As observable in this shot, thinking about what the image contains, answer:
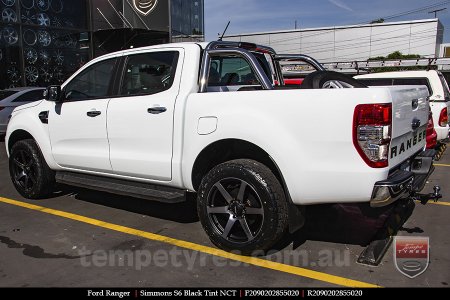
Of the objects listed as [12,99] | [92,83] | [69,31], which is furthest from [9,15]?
[92,83]

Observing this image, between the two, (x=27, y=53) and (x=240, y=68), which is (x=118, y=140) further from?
(x=27, y=53)

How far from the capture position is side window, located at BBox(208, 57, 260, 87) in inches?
189

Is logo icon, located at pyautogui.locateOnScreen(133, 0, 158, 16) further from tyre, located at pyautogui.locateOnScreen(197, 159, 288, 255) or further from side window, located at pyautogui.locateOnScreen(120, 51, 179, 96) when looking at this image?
tyre, located at pyautogui.locateOnScreen(197, 159, 288, 255)

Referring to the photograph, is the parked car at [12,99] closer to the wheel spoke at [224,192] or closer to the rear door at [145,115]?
the rear door at [145,115]

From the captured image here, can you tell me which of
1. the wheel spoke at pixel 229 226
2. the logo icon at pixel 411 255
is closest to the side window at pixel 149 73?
the wheel spoke at pixel 229 226

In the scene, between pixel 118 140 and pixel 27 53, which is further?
pixel 27 53

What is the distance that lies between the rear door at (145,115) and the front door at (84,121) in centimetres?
19

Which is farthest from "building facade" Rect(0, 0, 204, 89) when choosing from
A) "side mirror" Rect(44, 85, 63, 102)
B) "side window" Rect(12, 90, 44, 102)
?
"side mirror" Rect(44, 85, 63, 102)

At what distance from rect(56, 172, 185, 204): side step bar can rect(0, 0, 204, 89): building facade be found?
12.5 meters

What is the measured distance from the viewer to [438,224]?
183 inches

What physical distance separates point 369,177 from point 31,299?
2.69 m

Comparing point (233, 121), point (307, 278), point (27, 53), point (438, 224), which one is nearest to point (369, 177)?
point (307, 278)

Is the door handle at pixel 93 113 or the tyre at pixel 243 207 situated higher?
the door handle at pixel 93 113

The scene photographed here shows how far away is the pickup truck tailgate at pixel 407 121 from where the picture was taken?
3.40 m
